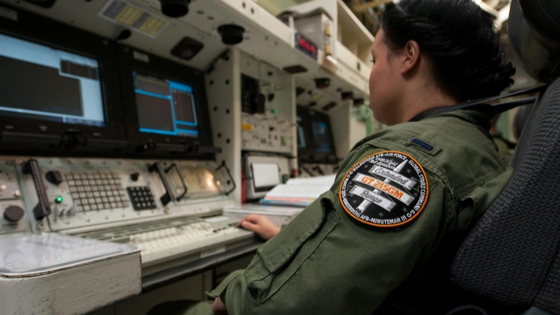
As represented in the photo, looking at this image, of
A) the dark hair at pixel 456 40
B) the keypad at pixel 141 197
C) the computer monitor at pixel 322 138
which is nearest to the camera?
the dark hair at pixel 456 40

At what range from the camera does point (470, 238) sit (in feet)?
1.98

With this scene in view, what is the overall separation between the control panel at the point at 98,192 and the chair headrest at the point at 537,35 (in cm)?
144

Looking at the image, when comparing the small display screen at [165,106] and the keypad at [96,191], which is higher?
the small display screen at [165,106]

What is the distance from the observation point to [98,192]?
1.40 metres

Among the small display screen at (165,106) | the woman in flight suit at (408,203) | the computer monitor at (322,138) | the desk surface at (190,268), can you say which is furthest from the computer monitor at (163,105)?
the computer monitor at (322,138)

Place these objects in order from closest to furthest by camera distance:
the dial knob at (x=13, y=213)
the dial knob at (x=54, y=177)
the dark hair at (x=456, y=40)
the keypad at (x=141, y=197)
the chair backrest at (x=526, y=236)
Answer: the chair backrest at (x=526, y=236), the dark hair at (x=456, y=40), the dial knob at (x=13, y=213), the dial knob at (x=54, y=177), the keypad at (x=141, y=197)

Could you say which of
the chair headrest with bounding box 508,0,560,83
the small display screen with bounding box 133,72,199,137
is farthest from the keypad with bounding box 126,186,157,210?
the chair headrest with bounding box 508,0,560,83

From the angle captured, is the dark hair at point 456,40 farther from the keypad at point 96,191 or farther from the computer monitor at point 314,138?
the computer monitor at point 314,138

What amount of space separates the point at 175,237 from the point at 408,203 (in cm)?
86

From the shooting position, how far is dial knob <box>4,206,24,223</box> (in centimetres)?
108

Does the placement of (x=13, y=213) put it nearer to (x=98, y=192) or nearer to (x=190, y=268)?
(x=98, y=192)

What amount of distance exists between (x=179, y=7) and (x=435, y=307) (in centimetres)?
138

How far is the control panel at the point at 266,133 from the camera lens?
217 cm

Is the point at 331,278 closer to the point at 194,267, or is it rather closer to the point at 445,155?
the point at 445,155
